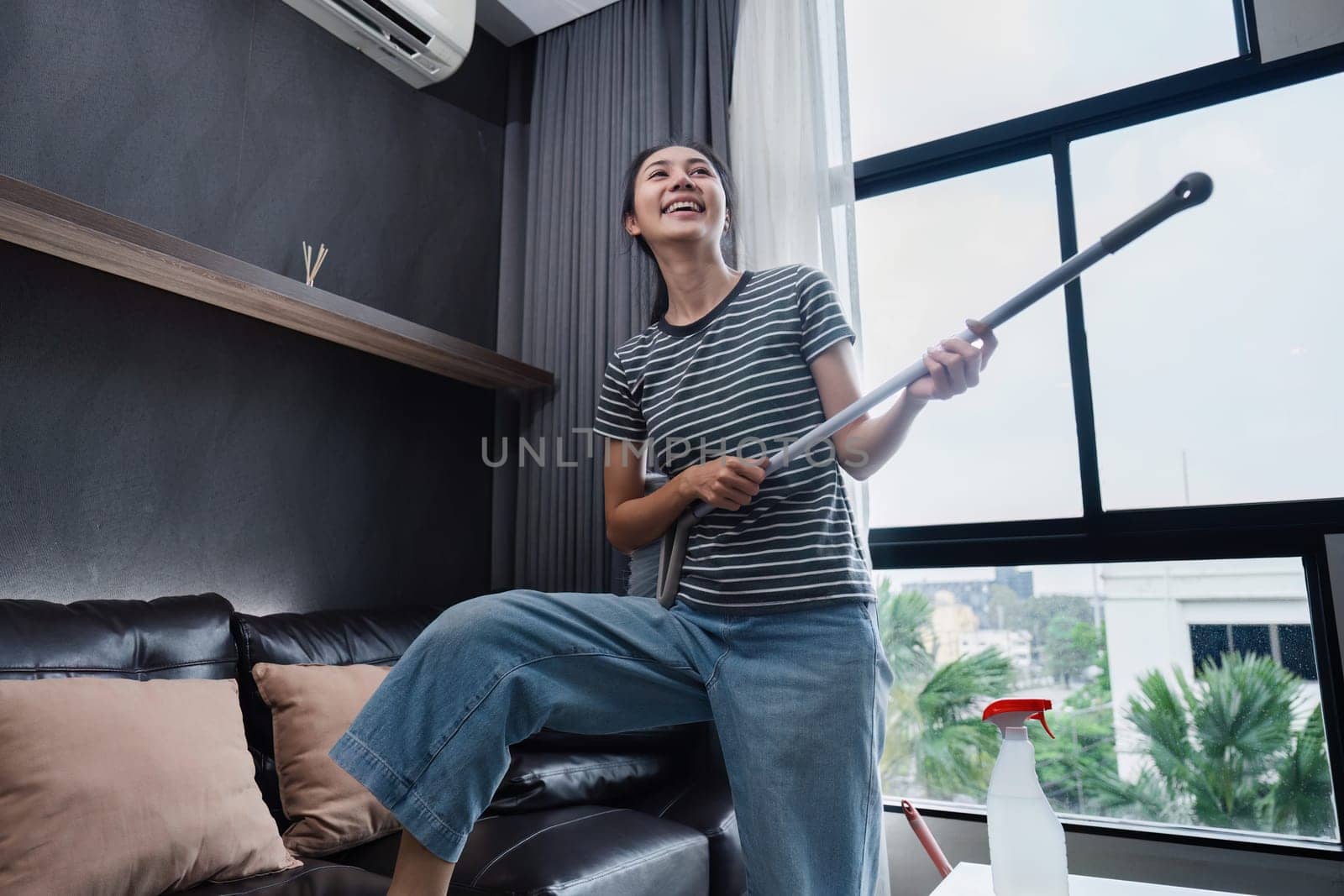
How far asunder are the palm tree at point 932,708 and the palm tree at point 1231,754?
0.98 feet

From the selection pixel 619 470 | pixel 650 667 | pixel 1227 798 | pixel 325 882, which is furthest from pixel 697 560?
pixel 1227 798

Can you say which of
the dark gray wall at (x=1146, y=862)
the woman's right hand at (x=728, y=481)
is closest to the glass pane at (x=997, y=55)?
the woman's right hand at (x=728, y=481)

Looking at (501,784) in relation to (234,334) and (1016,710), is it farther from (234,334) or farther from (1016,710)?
(234,334)

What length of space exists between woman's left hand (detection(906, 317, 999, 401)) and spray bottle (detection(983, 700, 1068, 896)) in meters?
0.49

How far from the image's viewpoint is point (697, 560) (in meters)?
1.25

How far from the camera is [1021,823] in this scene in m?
1.23

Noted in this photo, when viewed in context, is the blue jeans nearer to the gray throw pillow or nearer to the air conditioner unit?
the gray throw pillow

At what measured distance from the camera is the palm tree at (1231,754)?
6.23ft

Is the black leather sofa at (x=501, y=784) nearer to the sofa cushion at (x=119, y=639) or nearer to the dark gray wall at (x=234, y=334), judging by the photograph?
the sofa cushion at (x=119, y=639)

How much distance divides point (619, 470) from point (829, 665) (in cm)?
59

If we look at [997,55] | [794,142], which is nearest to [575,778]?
[794,142]

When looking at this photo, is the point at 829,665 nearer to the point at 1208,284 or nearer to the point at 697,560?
the point at 697,560

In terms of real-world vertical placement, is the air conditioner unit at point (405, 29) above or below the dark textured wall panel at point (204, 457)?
above

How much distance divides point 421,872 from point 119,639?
3.29 feet
